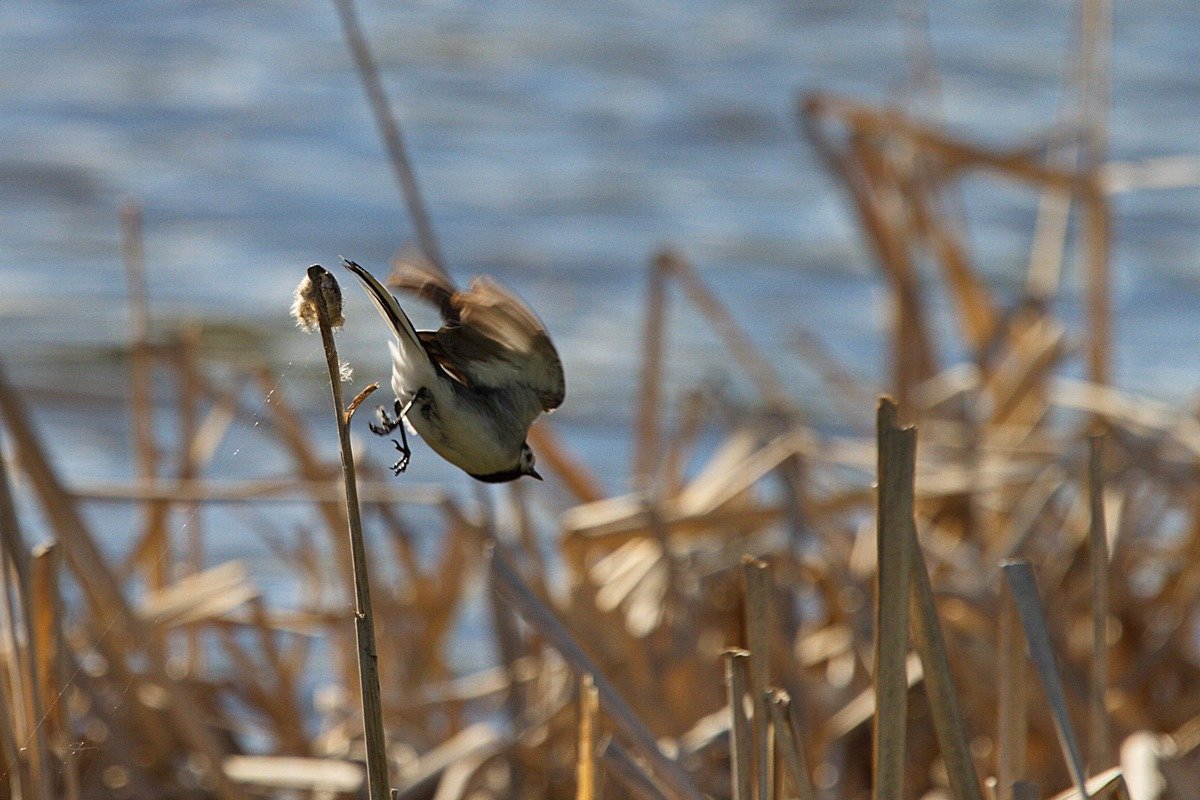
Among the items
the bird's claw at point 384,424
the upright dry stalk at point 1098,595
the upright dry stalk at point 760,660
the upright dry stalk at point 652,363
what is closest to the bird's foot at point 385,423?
the bird's claw at point 384,424

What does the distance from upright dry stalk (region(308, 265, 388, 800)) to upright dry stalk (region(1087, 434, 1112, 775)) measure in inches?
24.2

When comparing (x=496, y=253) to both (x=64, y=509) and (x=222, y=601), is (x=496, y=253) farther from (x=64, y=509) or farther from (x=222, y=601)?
(x=64, y=509)

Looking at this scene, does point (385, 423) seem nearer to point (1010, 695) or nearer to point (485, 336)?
point (485, 336)

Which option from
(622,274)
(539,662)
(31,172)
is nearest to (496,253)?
(622,274)

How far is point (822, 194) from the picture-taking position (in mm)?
6371

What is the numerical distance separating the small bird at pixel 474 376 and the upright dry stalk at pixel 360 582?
0.22 ft

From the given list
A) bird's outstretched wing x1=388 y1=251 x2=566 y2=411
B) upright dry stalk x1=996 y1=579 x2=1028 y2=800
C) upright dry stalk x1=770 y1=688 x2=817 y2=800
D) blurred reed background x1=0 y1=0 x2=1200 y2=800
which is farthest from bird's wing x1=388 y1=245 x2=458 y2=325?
upright dry stalk x1=996 y1=579 x2=1028 y2=800

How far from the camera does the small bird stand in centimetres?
104

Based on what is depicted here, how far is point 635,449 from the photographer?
2.90 metres

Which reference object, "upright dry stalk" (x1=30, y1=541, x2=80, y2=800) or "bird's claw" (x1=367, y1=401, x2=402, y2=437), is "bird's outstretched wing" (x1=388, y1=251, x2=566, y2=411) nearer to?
"bird's claw" (x1=367, y1=401, x2=402, y2=437)

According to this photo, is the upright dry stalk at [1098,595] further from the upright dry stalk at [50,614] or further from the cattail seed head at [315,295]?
the upright dry stalk at [50,614]

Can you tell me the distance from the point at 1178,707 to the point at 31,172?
17.2 feet

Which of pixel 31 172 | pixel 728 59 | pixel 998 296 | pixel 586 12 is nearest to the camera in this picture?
pixel 998 296

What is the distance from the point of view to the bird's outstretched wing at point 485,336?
3.40ft
